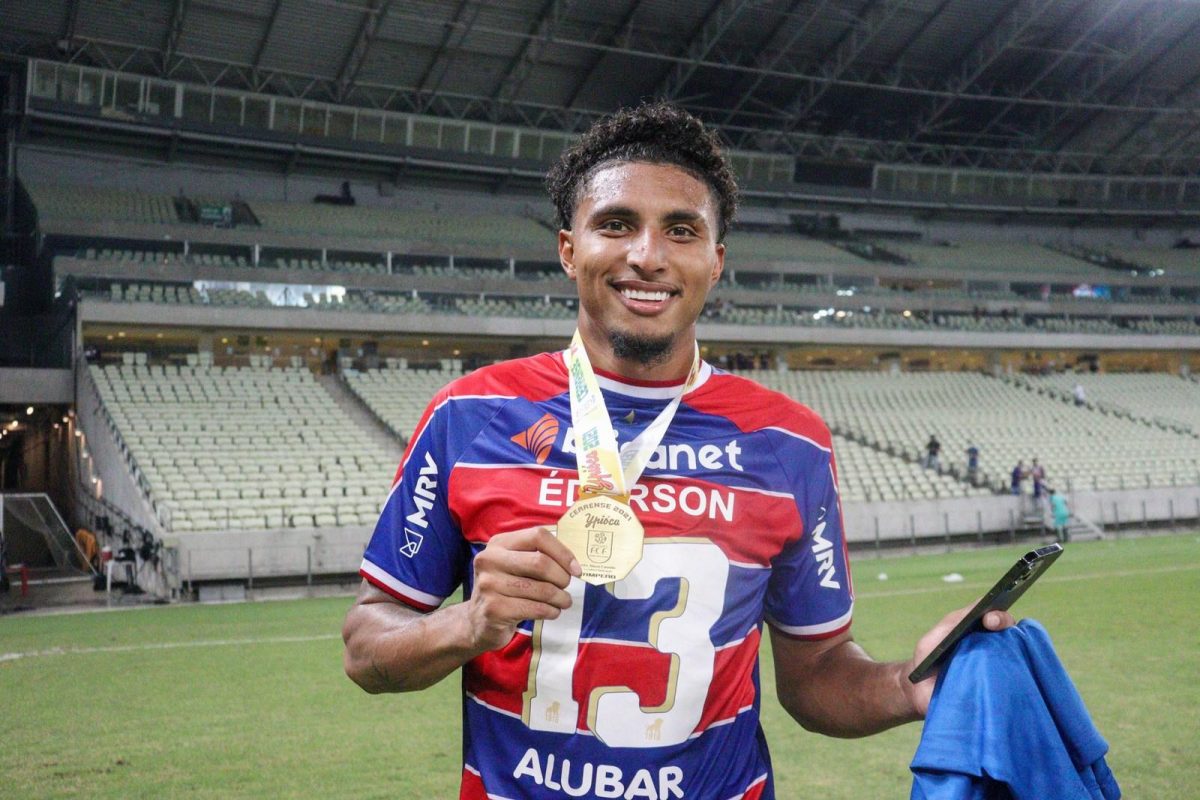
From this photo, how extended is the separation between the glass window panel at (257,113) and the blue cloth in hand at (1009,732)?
37.4 m

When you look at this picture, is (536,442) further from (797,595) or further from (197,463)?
(197,463)

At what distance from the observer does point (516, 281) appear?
3453 centimetres

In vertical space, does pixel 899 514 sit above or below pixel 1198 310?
below

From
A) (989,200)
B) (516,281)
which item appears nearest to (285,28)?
(516,281)

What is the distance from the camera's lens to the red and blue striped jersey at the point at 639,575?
2.15 metres

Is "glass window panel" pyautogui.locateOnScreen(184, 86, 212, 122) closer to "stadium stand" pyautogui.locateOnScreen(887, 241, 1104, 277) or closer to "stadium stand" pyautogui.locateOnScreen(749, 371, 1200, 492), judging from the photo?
"stadium stand" pyautogui.locateOnScreen(749, 371, 1200, 492)

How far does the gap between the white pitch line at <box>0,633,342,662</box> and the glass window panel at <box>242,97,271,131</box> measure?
28.4 metres

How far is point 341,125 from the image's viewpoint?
123ft

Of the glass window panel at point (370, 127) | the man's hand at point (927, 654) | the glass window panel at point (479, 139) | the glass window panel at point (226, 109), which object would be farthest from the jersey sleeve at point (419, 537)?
the glass window panel at point (479, 139)

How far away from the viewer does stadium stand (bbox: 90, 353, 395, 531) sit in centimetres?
1828

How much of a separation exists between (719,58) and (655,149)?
37.3 metres

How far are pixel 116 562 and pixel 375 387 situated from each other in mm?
10387

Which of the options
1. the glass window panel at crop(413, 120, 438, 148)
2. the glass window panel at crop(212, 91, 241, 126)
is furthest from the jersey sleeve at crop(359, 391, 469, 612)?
the glass window panel at crop(413, 120, 438, 148)

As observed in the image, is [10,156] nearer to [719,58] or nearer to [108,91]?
[108,91]
